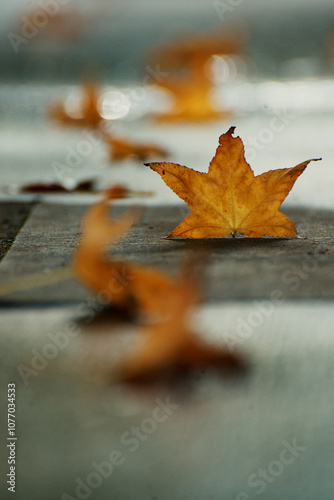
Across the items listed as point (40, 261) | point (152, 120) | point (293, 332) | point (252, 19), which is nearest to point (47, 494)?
point (293, 332)

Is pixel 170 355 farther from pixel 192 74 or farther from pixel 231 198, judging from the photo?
pixel 192 74

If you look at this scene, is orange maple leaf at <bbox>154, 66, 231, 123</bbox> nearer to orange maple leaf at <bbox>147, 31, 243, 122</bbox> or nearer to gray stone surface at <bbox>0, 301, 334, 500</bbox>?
orange maple leaf at <bbox>147, 31, 243, 122</bbox>

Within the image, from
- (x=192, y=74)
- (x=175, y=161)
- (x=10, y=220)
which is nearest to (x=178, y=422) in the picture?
(x=10, y=220)

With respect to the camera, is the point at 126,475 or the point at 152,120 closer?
the point at 126,475

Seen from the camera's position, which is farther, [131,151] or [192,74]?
[192,74]

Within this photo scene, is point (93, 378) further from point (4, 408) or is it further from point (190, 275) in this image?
point (190, 275)
